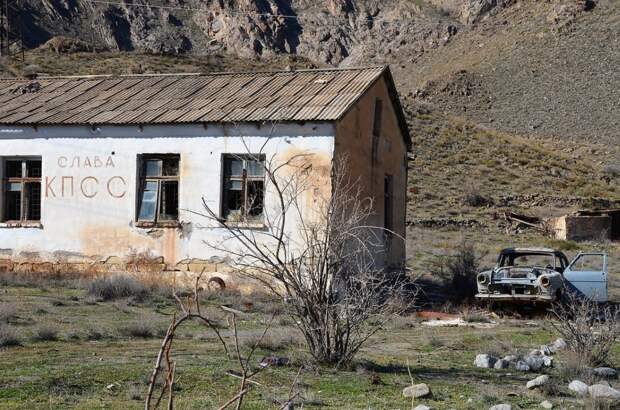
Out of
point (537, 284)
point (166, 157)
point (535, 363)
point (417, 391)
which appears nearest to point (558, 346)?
point (535, 363)

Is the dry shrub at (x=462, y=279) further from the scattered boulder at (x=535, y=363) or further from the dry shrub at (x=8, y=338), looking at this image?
the dry shrub at (x=8, y=338)

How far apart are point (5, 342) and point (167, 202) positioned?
8.49 metres

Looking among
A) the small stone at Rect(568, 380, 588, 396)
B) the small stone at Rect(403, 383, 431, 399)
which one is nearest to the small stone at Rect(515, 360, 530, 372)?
the small stone at Rect(568, 380, 588, 396)

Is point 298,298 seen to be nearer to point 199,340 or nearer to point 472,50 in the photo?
point 199,340

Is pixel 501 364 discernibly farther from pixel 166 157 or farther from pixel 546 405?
pixel 166 157

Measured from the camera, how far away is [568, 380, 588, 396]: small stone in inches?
361

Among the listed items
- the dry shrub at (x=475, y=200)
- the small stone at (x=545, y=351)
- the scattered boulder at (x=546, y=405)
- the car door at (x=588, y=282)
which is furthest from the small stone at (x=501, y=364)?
the dry shrub at (x=475, y=200)

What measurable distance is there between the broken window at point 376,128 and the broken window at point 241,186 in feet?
10.0

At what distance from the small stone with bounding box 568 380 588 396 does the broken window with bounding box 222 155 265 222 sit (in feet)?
32.3

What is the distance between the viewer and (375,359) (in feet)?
37.3

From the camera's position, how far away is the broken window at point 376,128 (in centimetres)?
2066

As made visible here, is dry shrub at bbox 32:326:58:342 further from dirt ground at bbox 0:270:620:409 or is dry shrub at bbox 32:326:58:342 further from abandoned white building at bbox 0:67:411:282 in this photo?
abandoned white building at bbox 0:67:411:282

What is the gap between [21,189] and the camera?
2078cm

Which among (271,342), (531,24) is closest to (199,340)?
(271,342)
